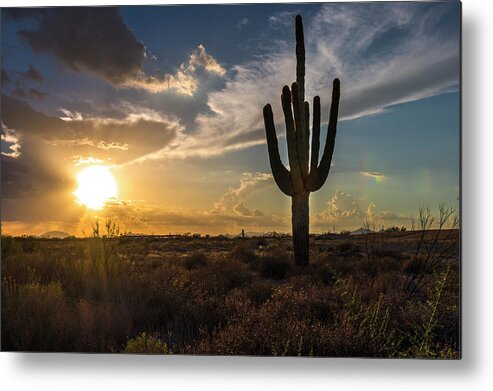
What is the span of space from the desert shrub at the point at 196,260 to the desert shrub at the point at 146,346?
26.4 inches

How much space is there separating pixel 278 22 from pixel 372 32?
79 cm

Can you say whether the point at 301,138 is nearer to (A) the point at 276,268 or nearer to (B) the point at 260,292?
(A) the point at 276,268

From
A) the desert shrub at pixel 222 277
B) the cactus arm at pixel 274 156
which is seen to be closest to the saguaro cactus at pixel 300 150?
the cactus arm at pixel 274 156

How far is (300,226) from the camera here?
4.85m

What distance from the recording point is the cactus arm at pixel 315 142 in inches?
195

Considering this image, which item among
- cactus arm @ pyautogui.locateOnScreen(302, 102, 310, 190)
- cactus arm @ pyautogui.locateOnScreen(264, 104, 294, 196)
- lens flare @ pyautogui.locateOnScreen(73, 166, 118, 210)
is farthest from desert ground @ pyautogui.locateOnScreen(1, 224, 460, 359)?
cactus arm @ pyautogui.locateOnScreen(302, 102, 310, 190)

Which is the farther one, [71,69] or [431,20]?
[71,69]

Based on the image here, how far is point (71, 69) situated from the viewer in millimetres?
5000

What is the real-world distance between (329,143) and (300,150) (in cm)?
40

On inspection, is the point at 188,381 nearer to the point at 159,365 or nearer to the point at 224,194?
the point at 159,365

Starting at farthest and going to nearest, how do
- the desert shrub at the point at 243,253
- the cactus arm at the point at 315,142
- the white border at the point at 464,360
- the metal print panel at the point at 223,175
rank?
1. the cactus arm at the point at 315,142
2. the desert shrub at the point at 243,253
3. the metal print panel at the point at 223,175
4. the white border at the point at 464,360

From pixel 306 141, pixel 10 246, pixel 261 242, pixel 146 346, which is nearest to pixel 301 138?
pixel 306 141

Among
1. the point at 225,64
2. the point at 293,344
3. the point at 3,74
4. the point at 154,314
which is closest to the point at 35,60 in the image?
the point at 3,74

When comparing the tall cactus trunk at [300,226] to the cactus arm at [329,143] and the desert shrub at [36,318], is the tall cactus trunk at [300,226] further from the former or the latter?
the desert shrub at [36,318]
